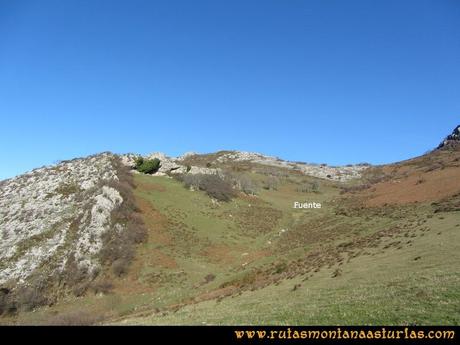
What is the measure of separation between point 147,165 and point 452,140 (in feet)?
336

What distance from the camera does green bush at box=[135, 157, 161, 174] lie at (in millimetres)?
91562

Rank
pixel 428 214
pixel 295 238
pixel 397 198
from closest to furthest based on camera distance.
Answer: pixel 428 214 < pixel 295 238 < pixel 397 198

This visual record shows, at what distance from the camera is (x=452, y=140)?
136750 millimetres

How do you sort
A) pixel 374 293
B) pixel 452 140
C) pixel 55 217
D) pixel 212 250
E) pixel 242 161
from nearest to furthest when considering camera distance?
1. pixel 374 293
2. pixel 212 250
3. pixel 55 217
4. pixel 452 140
5. pixel 242 161

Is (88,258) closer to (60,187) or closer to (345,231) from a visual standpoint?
(60,187)

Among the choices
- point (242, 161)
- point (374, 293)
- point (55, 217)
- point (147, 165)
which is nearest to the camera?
point (374, 293)

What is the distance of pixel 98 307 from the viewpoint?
46.7m

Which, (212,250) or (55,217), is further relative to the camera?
(55,217)

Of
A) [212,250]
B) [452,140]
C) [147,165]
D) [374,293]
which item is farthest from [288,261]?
[452,140]

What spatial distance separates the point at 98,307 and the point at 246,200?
4619 cm

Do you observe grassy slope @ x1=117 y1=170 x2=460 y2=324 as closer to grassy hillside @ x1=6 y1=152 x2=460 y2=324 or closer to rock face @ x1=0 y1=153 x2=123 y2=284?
grassy hillside @ x1=6 y1=152 x2=460 y2=324

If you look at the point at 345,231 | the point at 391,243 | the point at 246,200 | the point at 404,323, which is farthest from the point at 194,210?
the point at 404,323

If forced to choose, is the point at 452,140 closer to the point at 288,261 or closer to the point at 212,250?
the point at 212,250
